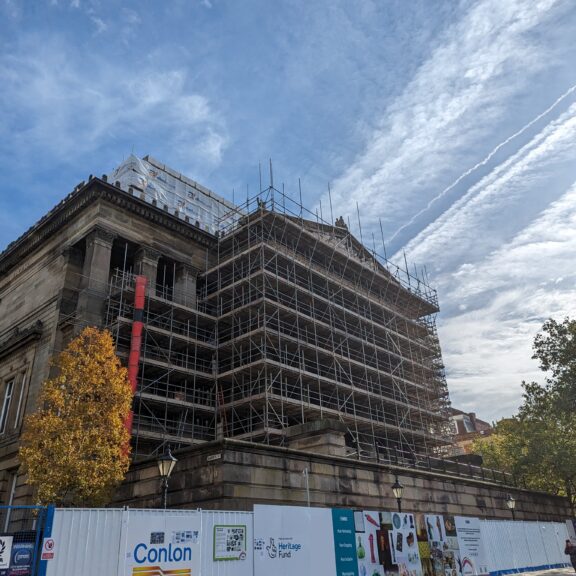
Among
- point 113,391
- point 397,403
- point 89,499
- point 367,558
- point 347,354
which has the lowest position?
point 367,558

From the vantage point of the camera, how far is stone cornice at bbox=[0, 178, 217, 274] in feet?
111

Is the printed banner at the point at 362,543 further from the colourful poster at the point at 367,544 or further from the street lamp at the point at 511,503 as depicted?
the street lamp at the point at 511,503

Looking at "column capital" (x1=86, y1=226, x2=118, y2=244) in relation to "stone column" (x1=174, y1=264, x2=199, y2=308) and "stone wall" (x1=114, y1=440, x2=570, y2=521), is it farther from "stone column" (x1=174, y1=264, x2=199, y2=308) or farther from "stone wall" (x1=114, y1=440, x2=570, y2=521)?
"stone wall" (x1=114, y1=440, x2=570, y2=521)

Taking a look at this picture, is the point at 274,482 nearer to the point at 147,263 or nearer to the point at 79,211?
the point at 147,263

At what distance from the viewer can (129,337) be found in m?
32.0

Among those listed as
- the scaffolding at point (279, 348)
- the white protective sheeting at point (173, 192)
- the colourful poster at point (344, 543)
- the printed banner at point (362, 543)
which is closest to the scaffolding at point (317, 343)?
the scaffolding at point (279, 348)

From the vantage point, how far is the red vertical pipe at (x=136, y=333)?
28453 mm

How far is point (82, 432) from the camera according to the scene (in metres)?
20.4

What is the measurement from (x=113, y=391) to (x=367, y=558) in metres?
11.6

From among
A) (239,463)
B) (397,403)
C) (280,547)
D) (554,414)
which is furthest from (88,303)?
(554,414)

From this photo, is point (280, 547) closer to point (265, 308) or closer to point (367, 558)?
point (367, 558)

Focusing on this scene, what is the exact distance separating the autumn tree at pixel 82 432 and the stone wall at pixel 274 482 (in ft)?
4.89

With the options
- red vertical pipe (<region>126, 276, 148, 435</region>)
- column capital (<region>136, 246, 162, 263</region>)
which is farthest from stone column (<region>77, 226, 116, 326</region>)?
column capital (<region>136, 246, 162, 263</region>)

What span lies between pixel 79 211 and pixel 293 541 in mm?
26892
